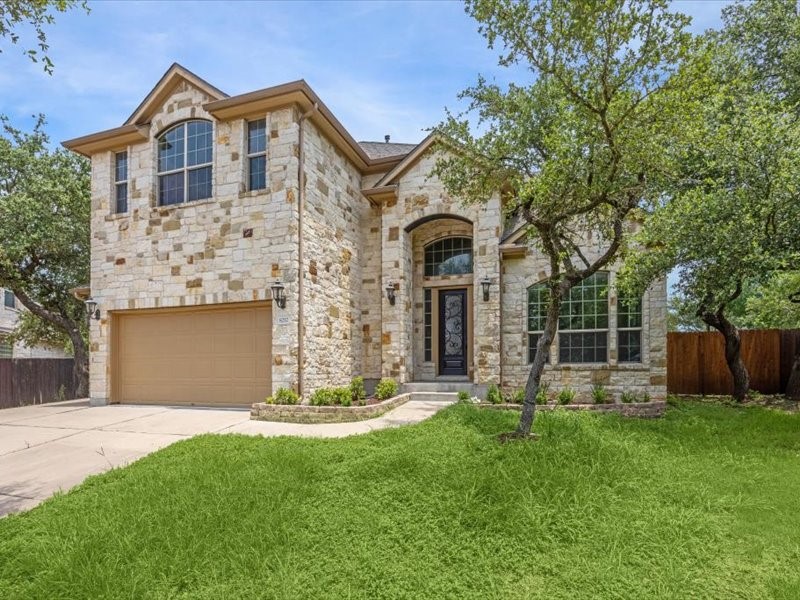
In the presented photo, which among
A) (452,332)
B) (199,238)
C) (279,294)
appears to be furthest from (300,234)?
(452,332)

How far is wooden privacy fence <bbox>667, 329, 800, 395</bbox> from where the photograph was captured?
11266mm

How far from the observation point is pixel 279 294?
884cm

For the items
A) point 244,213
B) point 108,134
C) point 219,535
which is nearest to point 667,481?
point 219,535

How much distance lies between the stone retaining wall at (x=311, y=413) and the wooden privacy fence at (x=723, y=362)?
8.68 meters

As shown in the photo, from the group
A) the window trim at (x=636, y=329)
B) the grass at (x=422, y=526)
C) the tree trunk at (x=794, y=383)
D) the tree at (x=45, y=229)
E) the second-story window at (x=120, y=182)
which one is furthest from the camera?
the tree at (x=45, y=229)

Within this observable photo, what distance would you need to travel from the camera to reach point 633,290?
8625 millimetres

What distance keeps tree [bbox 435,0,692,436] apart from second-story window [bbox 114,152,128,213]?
9016mm

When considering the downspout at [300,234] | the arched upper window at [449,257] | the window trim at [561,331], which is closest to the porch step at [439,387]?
the window trim at [561,331]

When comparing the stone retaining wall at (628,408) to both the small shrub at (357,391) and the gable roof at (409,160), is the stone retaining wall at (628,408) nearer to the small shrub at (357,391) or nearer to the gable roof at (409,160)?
the small shrub at (357,391)

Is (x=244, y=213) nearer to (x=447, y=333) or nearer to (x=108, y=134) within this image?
(x=108, y=134)

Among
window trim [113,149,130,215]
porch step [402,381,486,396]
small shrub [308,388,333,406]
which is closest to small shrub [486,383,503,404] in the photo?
porch step [402,381,486,396]

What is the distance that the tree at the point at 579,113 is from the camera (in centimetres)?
527

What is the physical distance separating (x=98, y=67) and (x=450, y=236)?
7.94m

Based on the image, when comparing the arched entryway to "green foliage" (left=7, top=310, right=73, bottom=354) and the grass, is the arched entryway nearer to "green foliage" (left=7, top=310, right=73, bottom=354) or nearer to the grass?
the grass
